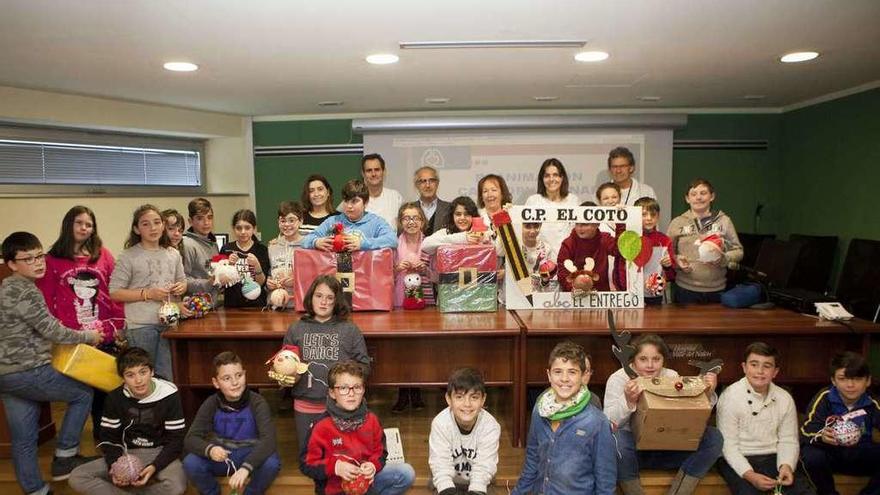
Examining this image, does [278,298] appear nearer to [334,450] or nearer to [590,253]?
[334,450]

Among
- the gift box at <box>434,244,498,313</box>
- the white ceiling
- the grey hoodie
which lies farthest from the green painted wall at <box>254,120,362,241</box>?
the gift box at <box>434,244,498,313</box>

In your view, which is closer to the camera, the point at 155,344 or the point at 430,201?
the point at 155,344

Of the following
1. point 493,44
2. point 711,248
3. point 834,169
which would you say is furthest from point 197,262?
point 834,169

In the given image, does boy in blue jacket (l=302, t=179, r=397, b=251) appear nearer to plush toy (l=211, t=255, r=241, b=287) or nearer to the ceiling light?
plush toy (l=211, t=255, r=241, b=287)

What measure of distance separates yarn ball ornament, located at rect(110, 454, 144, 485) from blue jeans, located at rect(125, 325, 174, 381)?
1.61 feet

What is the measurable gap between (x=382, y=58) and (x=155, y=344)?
80.4 inches

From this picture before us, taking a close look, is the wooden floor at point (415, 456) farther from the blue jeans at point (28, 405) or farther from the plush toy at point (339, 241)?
the plush toy at point (339, 241)

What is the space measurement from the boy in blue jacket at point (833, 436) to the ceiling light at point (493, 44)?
203 cm

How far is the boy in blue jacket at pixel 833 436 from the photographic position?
103 inches

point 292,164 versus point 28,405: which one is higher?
point 292,164

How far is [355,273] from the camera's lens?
3.12 m

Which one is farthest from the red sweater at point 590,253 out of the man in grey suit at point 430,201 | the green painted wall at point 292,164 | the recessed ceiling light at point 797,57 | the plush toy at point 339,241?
the green painted wall at point 292,164

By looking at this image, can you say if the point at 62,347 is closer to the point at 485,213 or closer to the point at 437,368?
the point at 437,368

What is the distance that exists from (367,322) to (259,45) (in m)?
1.59
